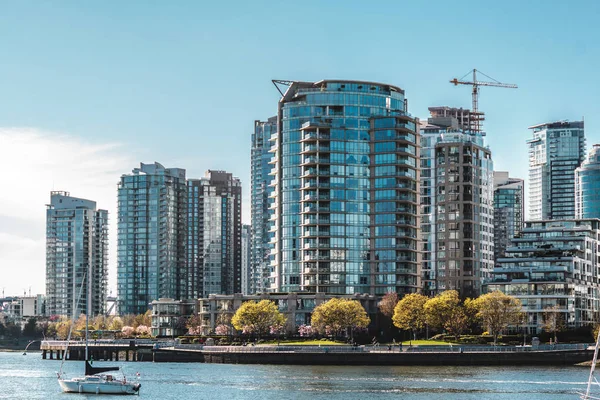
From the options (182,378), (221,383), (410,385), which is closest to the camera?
(410,385)

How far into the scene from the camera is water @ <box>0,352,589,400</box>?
489 ft

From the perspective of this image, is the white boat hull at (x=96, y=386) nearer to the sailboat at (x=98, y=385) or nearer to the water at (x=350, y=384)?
the sailboat at (x=98, y=385)

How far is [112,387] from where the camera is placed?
6353 inches

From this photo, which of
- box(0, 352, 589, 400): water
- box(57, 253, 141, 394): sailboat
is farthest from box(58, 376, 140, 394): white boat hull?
box(0, 352, 589, 400): water

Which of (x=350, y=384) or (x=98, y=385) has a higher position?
(x=350, y=384)

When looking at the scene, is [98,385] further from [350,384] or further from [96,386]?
[350,384]

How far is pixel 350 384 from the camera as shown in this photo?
6407 inches

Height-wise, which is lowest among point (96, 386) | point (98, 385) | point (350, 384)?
point (96, 386)

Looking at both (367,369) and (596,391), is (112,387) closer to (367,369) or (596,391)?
(367,369)

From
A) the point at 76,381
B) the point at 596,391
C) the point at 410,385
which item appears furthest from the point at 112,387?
the point at 596,391

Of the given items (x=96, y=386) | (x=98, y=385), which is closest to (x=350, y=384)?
(x=98, y=385)

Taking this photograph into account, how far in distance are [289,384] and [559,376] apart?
41.0 m

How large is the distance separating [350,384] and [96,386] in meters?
35.5

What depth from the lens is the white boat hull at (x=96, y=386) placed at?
524 ft
